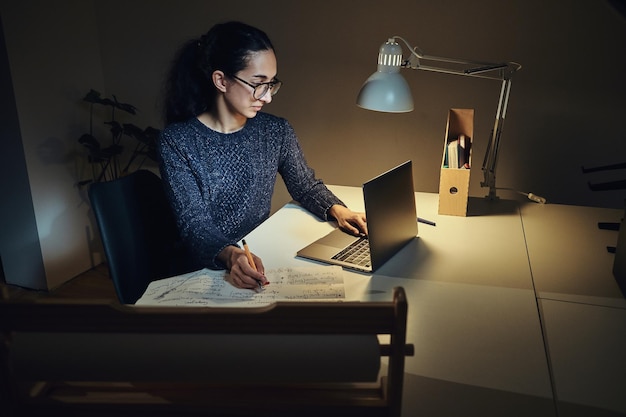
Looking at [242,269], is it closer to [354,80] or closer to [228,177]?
[228,177]

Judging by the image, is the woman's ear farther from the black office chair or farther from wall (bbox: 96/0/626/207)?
wall (bbox: 96/0/626/207)

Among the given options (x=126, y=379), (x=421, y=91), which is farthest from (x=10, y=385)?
(x=421, y=91)

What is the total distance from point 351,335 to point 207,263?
0.79 metres

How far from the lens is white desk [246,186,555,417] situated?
92 cm

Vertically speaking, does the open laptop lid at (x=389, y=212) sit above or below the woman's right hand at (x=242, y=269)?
above

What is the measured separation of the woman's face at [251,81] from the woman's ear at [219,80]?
17mm

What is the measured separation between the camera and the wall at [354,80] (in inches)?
88.4

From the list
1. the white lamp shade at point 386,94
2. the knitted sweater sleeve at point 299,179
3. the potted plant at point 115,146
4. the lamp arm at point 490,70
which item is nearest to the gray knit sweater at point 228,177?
the knitted sweater sleeve at point 299,179

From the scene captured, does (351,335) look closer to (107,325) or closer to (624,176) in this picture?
(107,325)

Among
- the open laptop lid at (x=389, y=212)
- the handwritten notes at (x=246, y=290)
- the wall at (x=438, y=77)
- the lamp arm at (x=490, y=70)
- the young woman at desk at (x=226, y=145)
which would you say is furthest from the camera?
the wall at (x=438, y=77)

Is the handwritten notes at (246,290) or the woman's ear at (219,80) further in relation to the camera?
the woman's ear at (219,80)

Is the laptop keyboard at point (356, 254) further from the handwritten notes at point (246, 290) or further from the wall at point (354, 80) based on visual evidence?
the wall at point (354, 80)

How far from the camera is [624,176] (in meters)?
2.31

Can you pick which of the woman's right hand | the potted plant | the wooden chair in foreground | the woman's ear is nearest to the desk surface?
the woman's right hand
